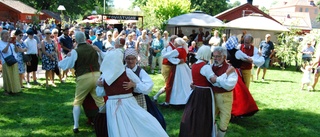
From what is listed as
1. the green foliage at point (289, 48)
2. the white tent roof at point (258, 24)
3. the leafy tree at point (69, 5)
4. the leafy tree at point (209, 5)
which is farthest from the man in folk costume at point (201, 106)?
the leafy tree at point (69, 5)

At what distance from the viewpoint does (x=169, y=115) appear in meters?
6.30

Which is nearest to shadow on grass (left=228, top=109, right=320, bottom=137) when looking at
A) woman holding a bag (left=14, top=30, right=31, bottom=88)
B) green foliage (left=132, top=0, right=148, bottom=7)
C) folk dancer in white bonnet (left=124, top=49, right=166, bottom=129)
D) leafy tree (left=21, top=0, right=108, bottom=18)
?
folk dancer in white bonnet (left=124, top=49, right=166, bottom=129)

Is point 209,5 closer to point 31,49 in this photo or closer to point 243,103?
point 31,49

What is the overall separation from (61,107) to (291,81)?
849 cm

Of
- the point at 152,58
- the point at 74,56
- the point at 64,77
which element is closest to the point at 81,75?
the point at 74,56

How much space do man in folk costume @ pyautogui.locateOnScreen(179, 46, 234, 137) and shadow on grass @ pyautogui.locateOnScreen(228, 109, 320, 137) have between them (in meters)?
1.17

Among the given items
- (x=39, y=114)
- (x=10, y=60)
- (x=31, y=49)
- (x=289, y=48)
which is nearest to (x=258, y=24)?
(x=289, y=48)

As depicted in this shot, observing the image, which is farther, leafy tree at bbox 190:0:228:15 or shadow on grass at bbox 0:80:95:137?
leafy tree at bbox 190:0:228:15

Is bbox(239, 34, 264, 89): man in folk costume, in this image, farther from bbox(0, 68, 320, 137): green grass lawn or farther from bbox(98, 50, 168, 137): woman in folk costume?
bbox(98, 50, 168, 137): woman in folk costume

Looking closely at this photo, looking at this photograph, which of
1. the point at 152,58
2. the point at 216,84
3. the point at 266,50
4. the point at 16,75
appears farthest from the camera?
the point at 152,58

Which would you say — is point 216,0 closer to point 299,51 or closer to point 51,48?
point 299,51

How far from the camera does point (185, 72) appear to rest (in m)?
6.67

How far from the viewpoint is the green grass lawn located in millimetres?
5398

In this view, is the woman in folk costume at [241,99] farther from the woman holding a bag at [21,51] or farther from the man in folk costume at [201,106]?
the woman holding a bag at [21,51]
